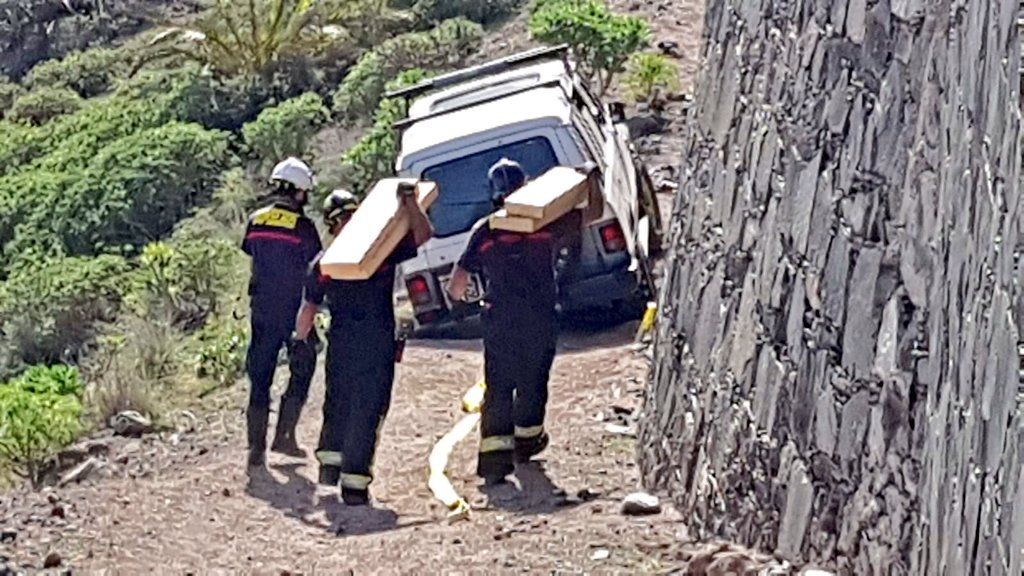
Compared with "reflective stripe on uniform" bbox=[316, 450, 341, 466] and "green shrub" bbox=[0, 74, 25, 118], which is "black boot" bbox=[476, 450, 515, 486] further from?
"green shrub" bbox=[0, 74, 25, 118]

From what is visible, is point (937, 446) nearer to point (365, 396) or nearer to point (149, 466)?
point (365, 396)

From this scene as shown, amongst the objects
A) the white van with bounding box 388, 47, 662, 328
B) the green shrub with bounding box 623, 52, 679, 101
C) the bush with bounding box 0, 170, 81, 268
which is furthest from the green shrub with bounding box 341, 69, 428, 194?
the bush with bounding box 0, 170, 81, 268

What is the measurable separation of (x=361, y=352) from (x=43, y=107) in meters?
20.8

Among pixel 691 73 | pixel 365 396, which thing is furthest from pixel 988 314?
pixel 691 73

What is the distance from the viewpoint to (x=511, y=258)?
9.77m

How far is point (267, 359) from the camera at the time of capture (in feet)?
35.8

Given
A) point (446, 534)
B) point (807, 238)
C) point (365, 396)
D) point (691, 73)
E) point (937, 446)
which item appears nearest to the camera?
point (937, 446)

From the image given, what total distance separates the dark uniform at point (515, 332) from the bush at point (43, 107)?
2053 cm

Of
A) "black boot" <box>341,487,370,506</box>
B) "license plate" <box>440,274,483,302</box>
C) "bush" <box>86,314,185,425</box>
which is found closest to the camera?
"black boot" <box>341,487,370,506</box>

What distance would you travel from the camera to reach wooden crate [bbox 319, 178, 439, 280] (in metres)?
9.62

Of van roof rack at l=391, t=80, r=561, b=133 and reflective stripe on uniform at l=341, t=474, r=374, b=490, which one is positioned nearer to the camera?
reflective stripe on uniform at l=341, t=474, r=374, b=490

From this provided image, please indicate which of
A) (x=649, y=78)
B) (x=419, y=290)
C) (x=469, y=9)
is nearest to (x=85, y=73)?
(x=469, y=9)

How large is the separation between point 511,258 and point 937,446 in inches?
178

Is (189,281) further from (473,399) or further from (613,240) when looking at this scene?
(473,399)
